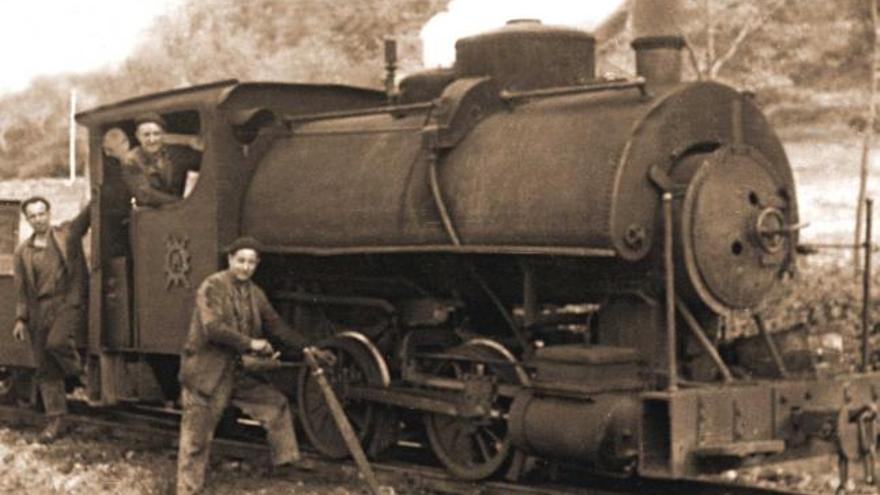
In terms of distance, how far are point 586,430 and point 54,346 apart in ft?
17.4

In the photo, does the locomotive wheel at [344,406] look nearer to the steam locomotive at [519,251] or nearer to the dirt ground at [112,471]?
the steam locomotive at [519,251]

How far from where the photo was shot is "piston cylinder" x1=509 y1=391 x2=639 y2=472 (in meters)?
7.24

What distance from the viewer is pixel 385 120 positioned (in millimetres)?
9102

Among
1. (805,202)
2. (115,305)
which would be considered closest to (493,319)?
(115,305)

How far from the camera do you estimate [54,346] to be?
36.2 ft

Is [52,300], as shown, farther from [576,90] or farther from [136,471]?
[576,90]

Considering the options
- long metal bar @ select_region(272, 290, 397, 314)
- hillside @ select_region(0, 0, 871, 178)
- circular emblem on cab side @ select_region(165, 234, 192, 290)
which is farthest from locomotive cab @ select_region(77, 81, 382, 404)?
hillside @ select_region(0, 0, 871, 178)

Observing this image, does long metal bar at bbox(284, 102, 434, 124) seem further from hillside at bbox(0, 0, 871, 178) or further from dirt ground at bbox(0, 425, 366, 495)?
hillside at bbox(0, 0, 871, 178)

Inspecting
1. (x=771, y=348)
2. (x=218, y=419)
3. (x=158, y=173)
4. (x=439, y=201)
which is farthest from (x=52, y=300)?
(x=771, y=348)

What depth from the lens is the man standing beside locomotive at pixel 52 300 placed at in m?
11.0

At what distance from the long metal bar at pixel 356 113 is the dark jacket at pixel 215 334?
1522 mm

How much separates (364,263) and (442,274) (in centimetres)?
61

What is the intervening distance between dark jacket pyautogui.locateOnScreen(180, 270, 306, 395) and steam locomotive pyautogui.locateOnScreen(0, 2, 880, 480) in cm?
81

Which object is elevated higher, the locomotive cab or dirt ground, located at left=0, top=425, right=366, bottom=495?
the locomotive cab
